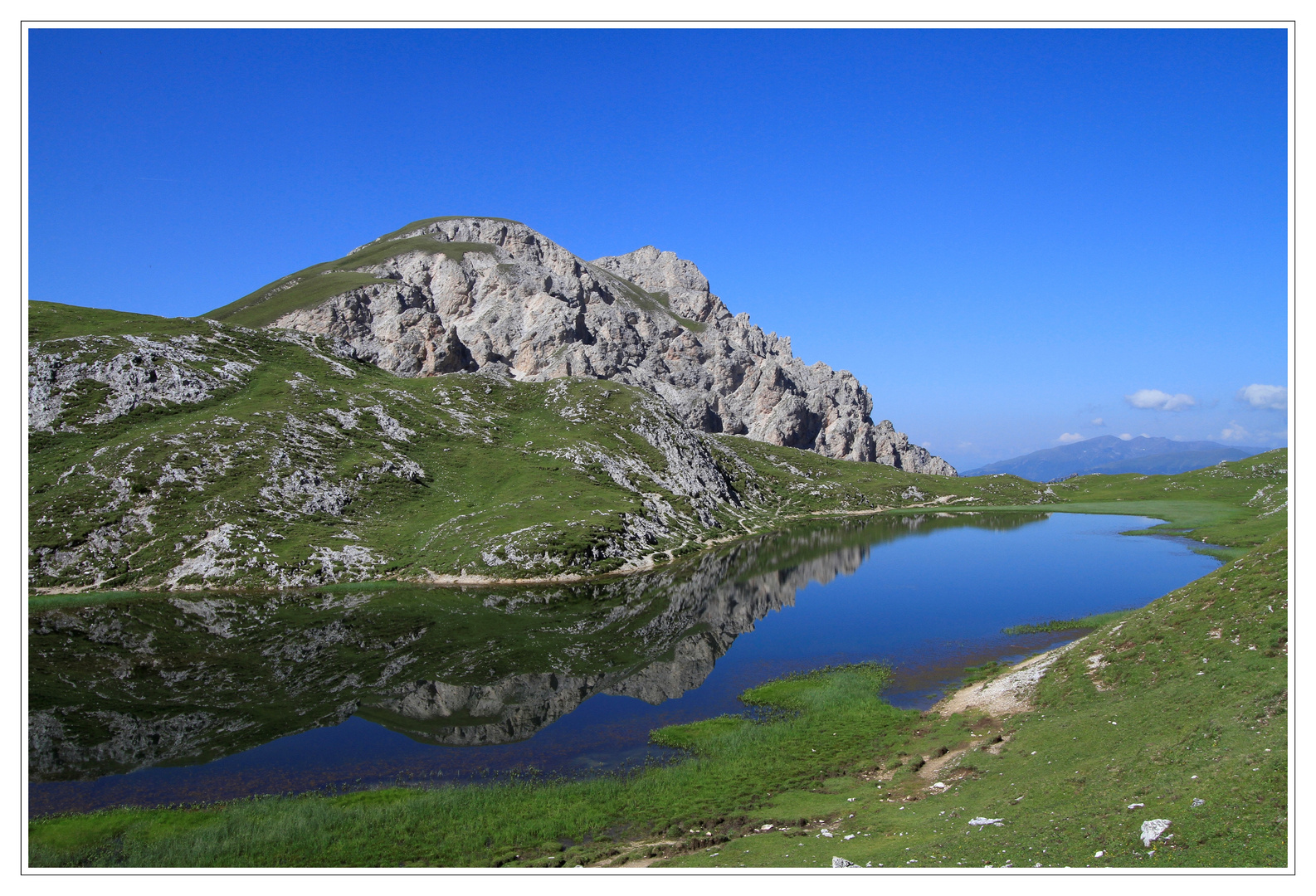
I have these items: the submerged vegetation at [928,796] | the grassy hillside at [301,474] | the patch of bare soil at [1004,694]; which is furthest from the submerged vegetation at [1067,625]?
the grassy hillside at [301,474]

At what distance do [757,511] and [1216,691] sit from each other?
135 meters

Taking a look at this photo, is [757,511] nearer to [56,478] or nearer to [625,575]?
[625,575]

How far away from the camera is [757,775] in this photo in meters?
30.5

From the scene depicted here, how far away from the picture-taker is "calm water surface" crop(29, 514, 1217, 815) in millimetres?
34094

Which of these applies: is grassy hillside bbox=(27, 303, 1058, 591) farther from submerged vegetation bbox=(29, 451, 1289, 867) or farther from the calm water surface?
submerged vegetation bbox=(29, 451, 1289, 867)

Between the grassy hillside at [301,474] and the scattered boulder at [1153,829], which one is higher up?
the grassy hillside at [301,474]

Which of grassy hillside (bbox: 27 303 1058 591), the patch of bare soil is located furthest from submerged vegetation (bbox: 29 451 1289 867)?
grassy hillside (bbox: 27 303 1058 591)

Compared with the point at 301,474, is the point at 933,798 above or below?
below

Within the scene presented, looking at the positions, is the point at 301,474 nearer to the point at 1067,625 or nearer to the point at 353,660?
the point at 353,660

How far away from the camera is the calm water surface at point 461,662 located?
112 ft

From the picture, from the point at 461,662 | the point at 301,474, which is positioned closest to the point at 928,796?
the point at 461,662

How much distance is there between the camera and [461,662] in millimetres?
50406

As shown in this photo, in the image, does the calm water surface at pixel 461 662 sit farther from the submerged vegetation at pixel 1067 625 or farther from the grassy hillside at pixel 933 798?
the grassy hillside at pixel 933 798

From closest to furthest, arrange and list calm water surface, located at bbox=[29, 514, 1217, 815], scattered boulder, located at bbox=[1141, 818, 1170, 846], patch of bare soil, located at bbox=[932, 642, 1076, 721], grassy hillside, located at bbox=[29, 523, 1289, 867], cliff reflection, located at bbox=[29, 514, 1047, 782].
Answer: scattered boulder, located at bbox=[1141, 818, 1170, 846], grassy hillside, located at bbox=[29, 523, 1289, 867], calm water surface, located at bbox=[29, 514, 1217, 815], patch of bare soil, located at bbox=[932, 642, 1076, 721], cliff reflection, located at bbox=[29, 514, 1047, 782]
